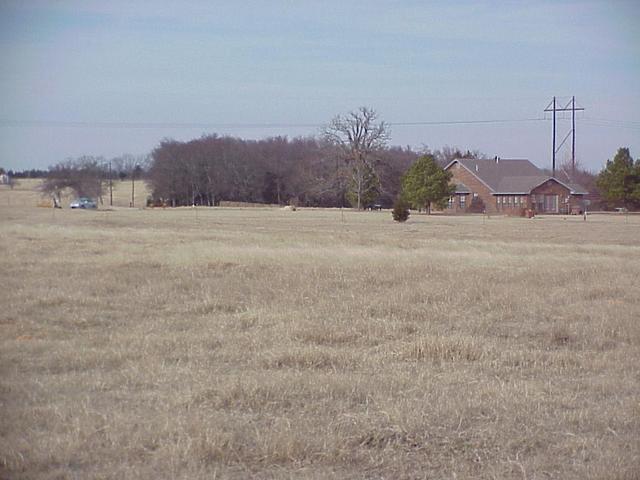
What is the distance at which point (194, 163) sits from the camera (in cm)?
10894

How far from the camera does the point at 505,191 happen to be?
299 ft

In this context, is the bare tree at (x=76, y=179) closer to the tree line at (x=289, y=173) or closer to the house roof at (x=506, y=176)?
the tree line at (x=289, y=173)

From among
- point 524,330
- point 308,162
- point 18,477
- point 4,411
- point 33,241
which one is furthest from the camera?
point 308,162

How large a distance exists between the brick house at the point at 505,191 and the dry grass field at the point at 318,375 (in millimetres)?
74289

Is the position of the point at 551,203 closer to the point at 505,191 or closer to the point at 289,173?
the point at 505,191

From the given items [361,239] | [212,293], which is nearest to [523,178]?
[361,239]

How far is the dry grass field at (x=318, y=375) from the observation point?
6.21 meters

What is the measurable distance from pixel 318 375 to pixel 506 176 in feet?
288

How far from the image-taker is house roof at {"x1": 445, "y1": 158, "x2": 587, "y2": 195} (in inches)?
3573

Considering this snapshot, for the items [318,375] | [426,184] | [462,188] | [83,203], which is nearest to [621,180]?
[462,188]

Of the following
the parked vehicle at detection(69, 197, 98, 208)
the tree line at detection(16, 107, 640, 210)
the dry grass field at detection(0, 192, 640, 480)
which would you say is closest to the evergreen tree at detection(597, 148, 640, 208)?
the tree line at detection(16, 107, 640, 210)

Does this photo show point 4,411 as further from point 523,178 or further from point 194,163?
point 194,163

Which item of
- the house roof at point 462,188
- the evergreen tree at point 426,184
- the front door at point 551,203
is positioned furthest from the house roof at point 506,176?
the evergreen tree at point 426,184

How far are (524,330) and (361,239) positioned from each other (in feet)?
78.2
